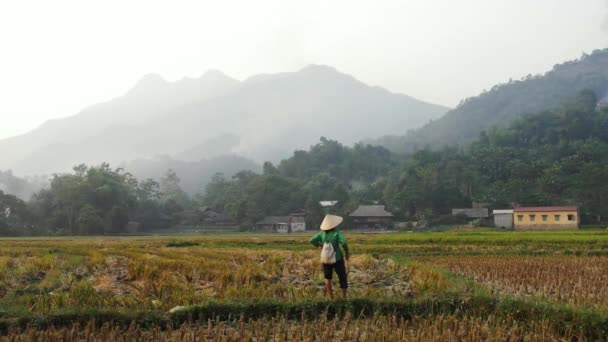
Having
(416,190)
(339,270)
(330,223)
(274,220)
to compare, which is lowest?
(274,220)

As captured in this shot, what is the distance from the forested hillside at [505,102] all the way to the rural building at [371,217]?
80436mm

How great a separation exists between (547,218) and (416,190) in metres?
20.7

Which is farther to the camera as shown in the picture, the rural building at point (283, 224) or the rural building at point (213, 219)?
the rural building at point (213, 219)

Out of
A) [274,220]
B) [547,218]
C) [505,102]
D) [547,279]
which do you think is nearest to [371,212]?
[274,220]

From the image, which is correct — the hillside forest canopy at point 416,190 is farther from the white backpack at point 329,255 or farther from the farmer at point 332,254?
the white backpack at point 329,255

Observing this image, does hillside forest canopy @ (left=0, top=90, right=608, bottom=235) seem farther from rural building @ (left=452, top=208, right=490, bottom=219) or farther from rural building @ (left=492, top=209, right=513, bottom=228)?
rural building @ (left=492, top=209, right=513, bottom=228)

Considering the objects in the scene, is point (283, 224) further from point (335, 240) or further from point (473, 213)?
point (335, 240)

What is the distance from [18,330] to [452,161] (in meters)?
76.6

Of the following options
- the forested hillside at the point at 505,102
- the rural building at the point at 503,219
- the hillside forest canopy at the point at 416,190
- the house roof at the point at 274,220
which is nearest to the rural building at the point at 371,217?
the hillside forest canopy at the point at 416,190

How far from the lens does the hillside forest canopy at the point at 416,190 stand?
58406mm

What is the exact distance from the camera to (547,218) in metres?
45.2

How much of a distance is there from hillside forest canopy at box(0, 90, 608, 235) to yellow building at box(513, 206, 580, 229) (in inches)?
295

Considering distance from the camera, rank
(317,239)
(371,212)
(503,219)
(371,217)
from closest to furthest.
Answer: (317,239)
(503,219)
(371,217)
(371,212)

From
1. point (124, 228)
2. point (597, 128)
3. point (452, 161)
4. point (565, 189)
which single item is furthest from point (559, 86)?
point (124, 228)
